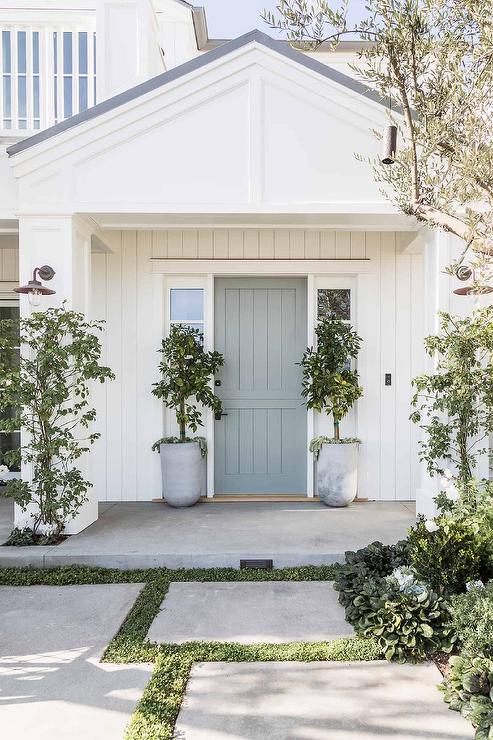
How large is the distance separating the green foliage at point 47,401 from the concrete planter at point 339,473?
216 centimetres

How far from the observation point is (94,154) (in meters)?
4.18

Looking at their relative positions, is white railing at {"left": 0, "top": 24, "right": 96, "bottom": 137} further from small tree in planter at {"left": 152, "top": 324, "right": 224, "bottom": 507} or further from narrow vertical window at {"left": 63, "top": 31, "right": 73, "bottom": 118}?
small tree in planter at {"left": 152, "top": 324, "right": 224, "bottom": 507}

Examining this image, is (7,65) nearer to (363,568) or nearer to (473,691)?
(363,568)

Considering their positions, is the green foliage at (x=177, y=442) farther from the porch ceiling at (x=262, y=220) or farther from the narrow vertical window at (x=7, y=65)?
the narrow vertical window at (x=7, y=65)

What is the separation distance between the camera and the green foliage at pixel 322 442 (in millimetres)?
5109

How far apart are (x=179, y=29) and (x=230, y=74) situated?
11.8ft

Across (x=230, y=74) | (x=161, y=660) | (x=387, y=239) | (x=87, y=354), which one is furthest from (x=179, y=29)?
(x=161, y=660)

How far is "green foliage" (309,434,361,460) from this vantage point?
511cm

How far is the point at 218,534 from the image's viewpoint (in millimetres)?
4254

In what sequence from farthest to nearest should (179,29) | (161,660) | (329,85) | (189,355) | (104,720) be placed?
(179,29), (189,355), (329,85), (161,660), (104,720)

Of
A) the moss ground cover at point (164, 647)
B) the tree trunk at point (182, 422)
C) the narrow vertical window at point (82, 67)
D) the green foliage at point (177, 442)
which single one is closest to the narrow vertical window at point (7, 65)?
the narrow vertical window at point (82, 67)

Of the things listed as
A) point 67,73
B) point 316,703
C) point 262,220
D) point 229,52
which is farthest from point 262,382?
point 67,73

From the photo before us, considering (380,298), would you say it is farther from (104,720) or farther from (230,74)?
(104,720)

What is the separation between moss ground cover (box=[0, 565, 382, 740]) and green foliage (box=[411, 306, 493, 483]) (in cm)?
122
